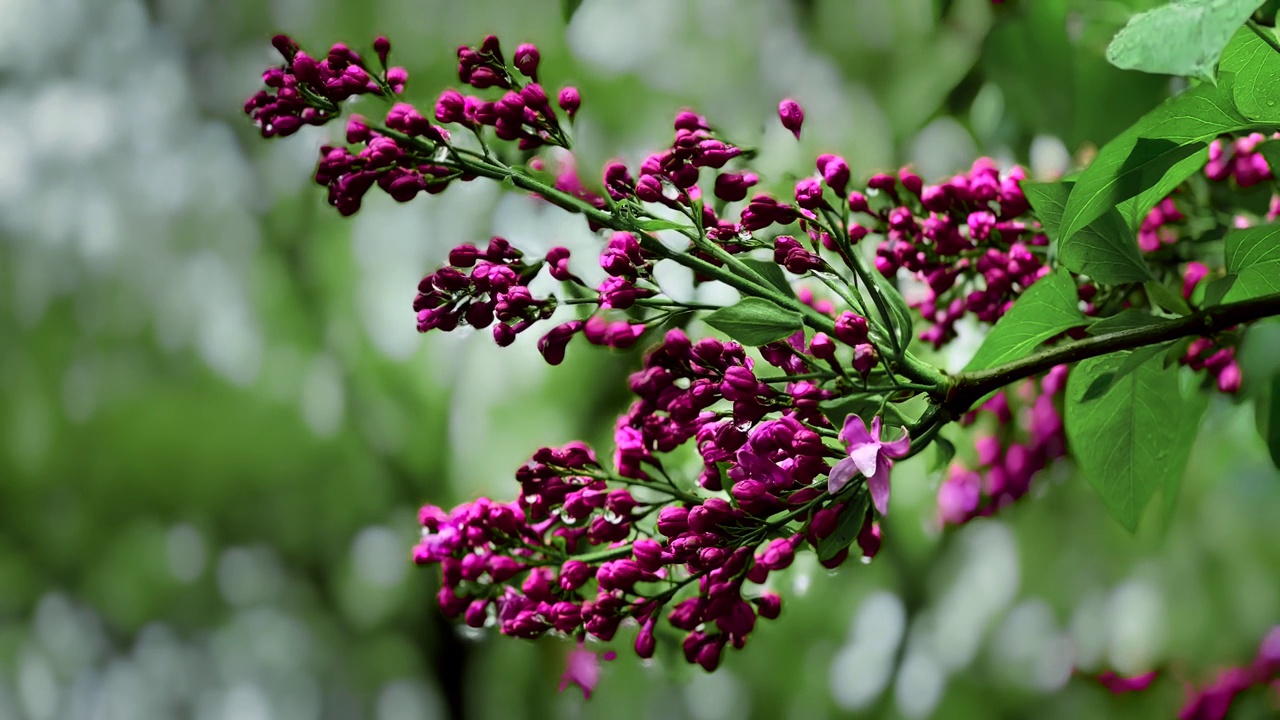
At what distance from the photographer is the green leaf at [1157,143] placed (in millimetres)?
274

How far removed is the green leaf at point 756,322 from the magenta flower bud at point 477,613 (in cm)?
15

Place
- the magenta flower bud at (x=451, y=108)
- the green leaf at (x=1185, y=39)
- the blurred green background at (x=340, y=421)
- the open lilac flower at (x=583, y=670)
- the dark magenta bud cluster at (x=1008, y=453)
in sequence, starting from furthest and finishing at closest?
the blurred green background at (x=340, y=421) → the dark magenta bud cluster at (x=1008, y=453) → the open lilac flower at (x=583, y=670) → the magenta flower bud at (x=451, y=108) → the green leaf at (x=1185, y=39)

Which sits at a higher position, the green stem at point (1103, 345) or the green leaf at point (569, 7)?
the green leaf at point (569, 7)

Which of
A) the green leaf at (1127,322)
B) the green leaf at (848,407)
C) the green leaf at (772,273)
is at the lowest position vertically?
the green leaf at (1127,322)

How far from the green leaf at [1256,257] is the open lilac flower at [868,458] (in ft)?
0.44

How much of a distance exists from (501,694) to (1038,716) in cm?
58

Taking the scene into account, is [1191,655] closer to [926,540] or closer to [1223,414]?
[926,540]

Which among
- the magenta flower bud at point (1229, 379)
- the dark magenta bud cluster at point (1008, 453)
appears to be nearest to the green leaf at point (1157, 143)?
the magenta flower bud at point (1229, 379)

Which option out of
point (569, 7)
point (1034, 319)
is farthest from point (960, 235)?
→ point (569, 7)

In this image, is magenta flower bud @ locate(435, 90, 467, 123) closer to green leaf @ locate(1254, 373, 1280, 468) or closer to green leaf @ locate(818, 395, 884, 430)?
green leaf @ locate(818, 395, 884, 430)

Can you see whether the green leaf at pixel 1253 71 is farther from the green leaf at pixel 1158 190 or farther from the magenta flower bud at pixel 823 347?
the magenta flower bud at pixel 823 347

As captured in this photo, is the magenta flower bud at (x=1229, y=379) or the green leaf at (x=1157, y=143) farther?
the magenta flower bud at (x=1229, y=379)

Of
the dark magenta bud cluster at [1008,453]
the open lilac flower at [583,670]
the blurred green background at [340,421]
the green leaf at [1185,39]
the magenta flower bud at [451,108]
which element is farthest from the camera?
the blurred green background at [340,421]

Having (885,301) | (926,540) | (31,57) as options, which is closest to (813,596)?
(926,540)
